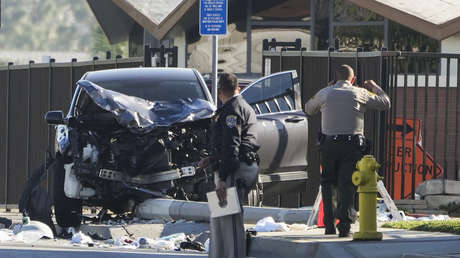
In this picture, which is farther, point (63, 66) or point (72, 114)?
point (63, 66)

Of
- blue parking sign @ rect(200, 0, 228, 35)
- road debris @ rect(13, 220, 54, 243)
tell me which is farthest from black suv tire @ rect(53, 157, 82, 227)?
blue parking sign @ rect(200, 0, 228, 35)

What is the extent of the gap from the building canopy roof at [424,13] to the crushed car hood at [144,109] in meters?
7.83

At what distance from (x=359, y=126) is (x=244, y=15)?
1681cm

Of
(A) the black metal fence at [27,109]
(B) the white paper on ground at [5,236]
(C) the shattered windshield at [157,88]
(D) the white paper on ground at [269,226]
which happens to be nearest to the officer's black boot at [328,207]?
(D) the white paper on ground at [269,226]

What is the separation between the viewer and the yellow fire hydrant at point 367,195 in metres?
12.8

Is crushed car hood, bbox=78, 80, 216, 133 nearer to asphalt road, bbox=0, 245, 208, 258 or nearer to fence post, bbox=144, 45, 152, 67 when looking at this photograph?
asphalt road, bbox=0, 245, 208, 258

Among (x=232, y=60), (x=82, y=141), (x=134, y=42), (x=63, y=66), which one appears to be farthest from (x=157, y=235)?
(x=134, y=42)

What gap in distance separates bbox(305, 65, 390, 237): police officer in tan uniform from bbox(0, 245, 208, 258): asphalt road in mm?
1355

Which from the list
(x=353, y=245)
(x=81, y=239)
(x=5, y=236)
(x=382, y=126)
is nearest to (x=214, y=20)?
(x=382, y=126)

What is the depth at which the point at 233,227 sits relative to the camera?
1180cm

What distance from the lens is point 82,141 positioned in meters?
16.7

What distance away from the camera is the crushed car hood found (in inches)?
638

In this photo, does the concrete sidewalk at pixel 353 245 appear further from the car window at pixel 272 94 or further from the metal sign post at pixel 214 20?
the metal sign post at pixel 214 20

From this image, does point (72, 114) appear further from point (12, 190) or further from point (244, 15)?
point (244, 15)
